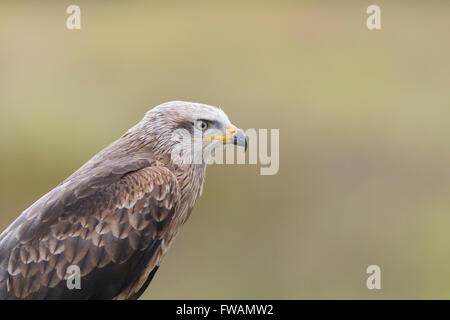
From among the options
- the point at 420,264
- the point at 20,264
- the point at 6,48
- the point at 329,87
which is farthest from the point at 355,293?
the point at 6,48

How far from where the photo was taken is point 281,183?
41.4 ft

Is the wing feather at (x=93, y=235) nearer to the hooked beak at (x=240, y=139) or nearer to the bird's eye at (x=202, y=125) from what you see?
the bird's eye at (x=202, y=125)

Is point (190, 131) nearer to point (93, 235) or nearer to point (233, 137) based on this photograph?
point (233, 137)

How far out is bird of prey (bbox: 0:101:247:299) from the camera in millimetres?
4961

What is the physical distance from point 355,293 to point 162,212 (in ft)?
19.7

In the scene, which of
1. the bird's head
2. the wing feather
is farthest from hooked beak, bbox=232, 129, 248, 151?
the wing feather

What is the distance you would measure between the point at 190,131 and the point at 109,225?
0.91 meters

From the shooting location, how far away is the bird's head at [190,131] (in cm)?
528

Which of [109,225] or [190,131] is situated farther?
[190,131]

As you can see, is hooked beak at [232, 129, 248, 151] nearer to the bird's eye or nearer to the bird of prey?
the bird of prey

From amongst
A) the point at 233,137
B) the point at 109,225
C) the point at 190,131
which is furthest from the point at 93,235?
the point at 233,137

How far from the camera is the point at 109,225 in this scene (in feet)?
16.6

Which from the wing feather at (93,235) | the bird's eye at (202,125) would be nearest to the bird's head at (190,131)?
the bird's eye at (202,125)

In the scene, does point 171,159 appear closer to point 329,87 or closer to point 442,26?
point 329,87
